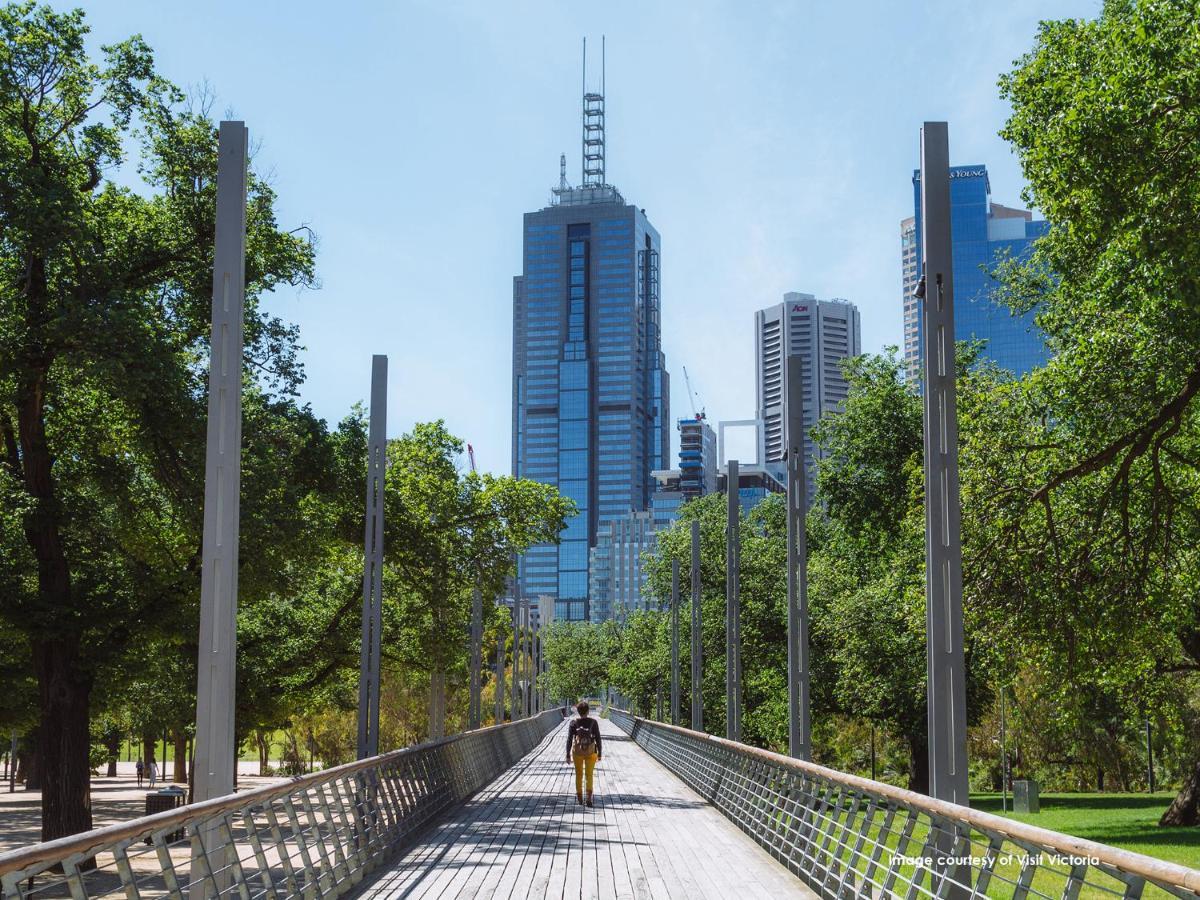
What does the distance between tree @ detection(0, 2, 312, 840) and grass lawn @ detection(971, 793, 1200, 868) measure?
49.1ft

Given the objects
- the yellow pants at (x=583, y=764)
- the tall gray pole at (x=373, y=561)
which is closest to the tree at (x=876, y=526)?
the yellow pants at (x=583, y=764)

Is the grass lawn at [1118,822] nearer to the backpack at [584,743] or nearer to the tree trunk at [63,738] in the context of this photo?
the backpack at [584,743]

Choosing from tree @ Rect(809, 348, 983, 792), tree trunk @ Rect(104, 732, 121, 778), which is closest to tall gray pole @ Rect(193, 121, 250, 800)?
tree @ Rect(809, 348, 983, 792)

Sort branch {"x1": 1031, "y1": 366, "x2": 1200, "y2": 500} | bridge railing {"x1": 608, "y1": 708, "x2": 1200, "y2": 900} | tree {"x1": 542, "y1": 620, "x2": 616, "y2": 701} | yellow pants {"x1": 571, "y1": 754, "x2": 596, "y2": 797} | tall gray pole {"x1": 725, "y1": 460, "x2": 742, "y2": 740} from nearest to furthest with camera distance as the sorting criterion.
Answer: bridge railing {"x1": 608, "y1": 708, "x2": 1200, "y2": 900} → branch {"x1": 1031, "y1": 366, "x2": 1200, "y2": 500} → yellow pants {"x1": 571, "y1": 754, "x2": 596, "y2": 797} → tall gray pole {"x1": 725, "y1": 460, "x2": 742, "y2": 740} → tree {"x1": 542, "y1": 620, "x2": 616, "y2": 701}

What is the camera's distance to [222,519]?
35.1 feet

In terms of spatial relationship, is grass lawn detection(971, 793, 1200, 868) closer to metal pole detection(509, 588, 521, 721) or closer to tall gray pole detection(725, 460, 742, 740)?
tall gray pole detection(725, 460, 742, 740)

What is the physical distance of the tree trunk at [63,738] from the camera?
75.7ft

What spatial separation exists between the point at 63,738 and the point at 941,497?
17440 millimetres

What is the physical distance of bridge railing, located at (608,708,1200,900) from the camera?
616cm

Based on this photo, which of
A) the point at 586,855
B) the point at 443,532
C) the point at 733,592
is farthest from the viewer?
the point at 443,532

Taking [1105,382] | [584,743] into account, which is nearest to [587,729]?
[584,743]

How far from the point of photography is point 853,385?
143 feet

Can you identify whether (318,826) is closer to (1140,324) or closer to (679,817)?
(679,817)

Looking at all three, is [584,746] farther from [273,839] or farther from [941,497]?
[941,497]
